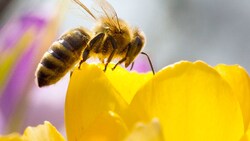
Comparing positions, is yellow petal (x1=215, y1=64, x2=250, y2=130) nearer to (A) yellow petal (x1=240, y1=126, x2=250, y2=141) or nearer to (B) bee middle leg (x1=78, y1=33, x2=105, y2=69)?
(A) yellow petal (x1=240, y1=126, x2=250, y2=141)

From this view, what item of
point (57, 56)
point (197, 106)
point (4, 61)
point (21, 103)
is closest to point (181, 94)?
point (197, 106)

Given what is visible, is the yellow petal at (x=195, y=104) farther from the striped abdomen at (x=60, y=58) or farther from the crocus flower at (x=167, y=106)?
Answer: the striped abdomen at (x=60, y=58)

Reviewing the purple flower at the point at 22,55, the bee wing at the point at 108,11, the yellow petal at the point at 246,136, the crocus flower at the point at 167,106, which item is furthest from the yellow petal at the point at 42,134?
the purple flower at the point at 22,55

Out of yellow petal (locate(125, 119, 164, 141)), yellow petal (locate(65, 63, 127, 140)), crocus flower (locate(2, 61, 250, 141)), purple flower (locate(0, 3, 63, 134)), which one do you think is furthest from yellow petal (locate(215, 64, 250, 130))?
purple flower (locate(0, 3, 63, 134))

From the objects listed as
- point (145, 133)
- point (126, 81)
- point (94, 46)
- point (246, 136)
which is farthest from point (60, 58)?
point (145, 133)

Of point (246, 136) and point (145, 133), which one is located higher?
point (145, 133)

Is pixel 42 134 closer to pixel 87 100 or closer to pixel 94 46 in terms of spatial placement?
pixel 87 100
